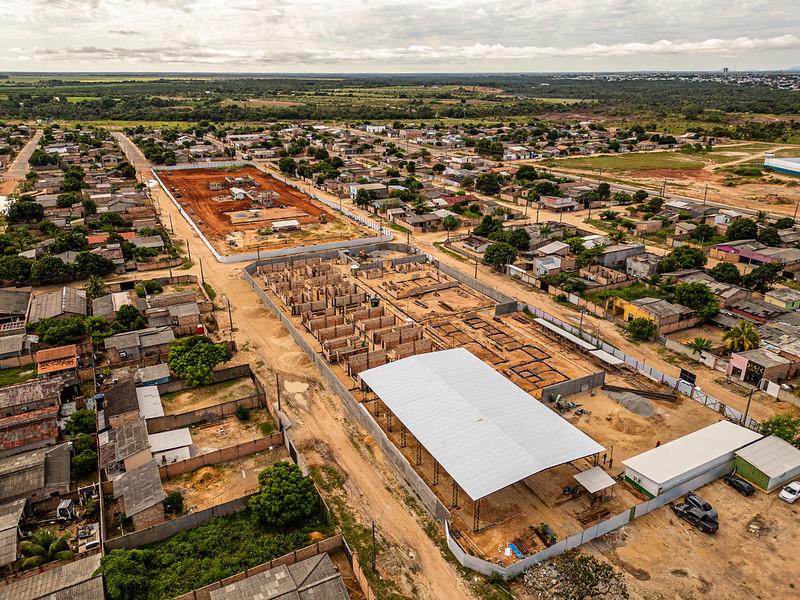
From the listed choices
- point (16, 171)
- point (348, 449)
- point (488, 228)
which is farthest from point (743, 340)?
point (16, 171)

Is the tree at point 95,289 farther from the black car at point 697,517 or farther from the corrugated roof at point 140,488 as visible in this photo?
the black car at point 697,517

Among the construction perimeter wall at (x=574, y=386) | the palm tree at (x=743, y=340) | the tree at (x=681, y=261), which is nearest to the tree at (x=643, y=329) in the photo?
the palm tree at (x=743, y=340)

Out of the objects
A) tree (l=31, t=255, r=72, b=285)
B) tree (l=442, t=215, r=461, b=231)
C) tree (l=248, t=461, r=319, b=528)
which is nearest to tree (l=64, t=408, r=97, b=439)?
tree (l=248, t=461, r=319, b=528)

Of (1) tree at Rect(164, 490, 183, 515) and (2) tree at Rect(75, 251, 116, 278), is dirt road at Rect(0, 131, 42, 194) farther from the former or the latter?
(1) tree at Rect(164, 490, 183, 515)

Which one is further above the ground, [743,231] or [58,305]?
[743,231]

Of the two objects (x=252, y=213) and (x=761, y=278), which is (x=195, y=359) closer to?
(x=252, y=213)

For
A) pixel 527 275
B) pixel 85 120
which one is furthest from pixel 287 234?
pixel 85 120

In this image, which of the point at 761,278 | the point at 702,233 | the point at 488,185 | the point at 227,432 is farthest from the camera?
the point at 488,185
